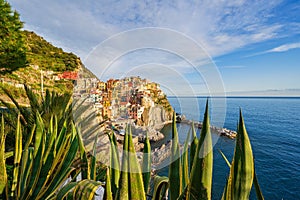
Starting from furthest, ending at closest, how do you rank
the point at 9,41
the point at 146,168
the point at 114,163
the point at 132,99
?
the point at 9,41 → the point at 132,99 → the point at 146,168 → the point at 114,163

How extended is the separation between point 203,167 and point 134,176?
0.25m

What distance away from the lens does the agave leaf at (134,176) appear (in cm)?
61

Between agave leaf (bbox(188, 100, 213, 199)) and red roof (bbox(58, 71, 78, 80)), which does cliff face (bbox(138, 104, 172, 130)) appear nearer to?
agave leaf (bbox(188, 100, 213, 199))

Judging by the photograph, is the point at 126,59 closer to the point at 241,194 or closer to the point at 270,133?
the point at 241,194

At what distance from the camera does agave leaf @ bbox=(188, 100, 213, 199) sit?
0.51 m

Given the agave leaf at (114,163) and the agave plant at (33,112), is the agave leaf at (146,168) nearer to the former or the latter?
the agave leaf at (114,163)

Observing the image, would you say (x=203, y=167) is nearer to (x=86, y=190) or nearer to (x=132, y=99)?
(x=86, y=190)

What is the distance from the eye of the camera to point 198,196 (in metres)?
0.56

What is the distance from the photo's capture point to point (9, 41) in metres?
8.86

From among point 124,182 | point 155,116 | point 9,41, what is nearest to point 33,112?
point 155,116

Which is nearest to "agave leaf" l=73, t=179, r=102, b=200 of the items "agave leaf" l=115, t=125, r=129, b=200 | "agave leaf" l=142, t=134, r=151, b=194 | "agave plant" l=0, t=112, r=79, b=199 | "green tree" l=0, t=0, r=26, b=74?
"agave leaf" l=115, t=125, r=129, b=200

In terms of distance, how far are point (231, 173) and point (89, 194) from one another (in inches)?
18.2

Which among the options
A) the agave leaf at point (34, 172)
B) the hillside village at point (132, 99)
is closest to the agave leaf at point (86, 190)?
the agave leaf at point (34, 172)

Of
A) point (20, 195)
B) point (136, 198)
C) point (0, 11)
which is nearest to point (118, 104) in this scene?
point (20, 195)
